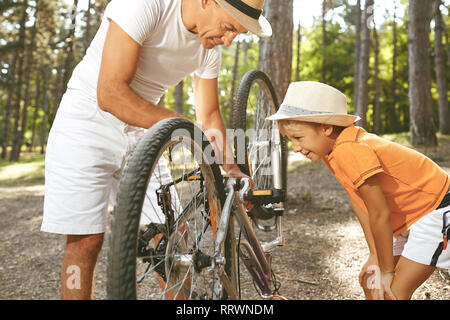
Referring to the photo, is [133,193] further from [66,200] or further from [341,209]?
[341,209]

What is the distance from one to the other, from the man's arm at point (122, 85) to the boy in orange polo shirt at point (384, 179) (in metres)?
0.68

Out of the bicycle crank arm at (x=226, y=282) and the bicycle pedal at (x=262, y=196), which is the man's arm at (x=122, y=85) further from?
the bicycle pedal at (x=262, y=196)

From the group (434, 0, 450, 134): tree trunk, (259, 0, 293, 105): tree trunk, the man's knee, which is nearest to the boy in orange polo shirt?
the man's knee

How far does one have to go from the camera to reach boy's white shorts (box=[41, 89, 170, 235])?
72.2 inches

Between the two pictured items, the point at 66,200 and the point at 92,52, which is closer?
the point at 66,200

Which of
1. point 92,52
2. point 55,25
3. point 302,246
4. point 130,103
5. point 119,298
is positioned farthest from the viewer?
point 55,25

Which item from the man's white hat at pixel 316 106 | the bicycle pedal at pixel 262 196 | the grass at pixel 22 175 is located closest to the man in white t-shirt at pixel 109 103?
the man's white hat at pixel 316 106

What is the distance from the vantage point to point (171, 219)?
1.73 metres

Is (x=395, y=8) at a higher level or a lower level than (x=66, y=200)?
higher

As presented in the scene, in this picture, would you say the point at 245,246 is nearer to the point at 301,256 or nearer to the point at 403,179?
the point at 403,179

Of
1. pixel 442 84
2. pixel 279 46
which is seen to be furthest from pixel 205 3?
pixel 442 84

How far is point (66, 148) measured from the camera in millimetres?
1896

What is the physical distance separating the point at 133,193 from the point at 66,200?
828mm

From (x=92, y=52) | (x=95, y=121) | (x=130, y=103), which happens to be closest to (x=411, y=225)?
(x=130, y=103)
